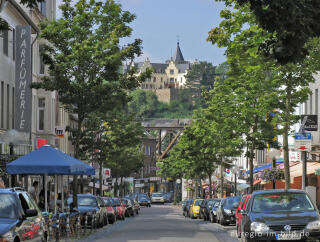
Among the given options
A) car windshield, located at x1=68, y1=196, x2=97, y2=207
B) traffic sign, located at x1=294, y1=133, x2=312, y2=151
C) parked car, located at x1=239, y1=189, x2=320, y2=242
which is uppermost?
traffic sign, located at x1=294, y1=133, x2=312, y2=151

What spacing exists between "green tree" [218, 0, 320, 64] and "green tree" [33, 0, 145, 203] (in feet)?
72.1

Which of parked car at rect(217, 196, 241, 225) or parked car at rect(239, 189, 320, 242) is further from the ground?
parked car at rect(239, 189, 320, 242)

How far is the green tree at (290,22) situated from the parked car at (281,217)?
4.53m

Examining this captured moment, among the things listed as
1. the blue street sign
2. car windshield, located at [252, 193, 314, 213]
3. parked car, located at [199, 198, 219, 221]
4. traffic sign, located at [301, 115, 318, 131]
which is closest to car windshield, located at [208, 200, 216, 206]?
parked car, located at [199, 198, 219, 221]

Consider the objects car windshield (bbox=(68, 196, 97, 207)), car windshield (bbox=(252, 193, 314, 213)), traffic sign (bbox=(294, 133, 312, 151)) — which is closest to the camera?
car windshield (bbox=(252, 193, 314, 213))

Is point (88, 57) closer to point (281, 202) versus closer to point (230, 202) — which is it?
point (230, 202)

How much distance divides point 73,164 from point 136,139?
31924 millimetres

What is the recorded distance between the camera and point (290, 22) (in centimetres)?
1361

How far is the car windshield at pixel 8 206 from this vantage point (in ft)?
49.8

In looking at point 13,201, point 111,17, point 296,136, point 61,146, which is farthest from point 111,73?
point 61,146

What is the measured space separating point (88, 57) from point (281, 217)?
65.0 ft

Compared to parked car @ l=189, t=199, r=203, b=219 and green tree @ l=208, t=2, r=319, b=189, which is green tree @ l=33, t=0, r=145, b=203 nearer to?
green tree @ l=208, t=2, r=319, b=189

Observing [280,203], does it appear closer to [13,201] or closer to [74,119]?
[13,201]

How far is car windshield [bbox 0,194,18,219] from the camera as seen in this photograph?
1516 centimetres
